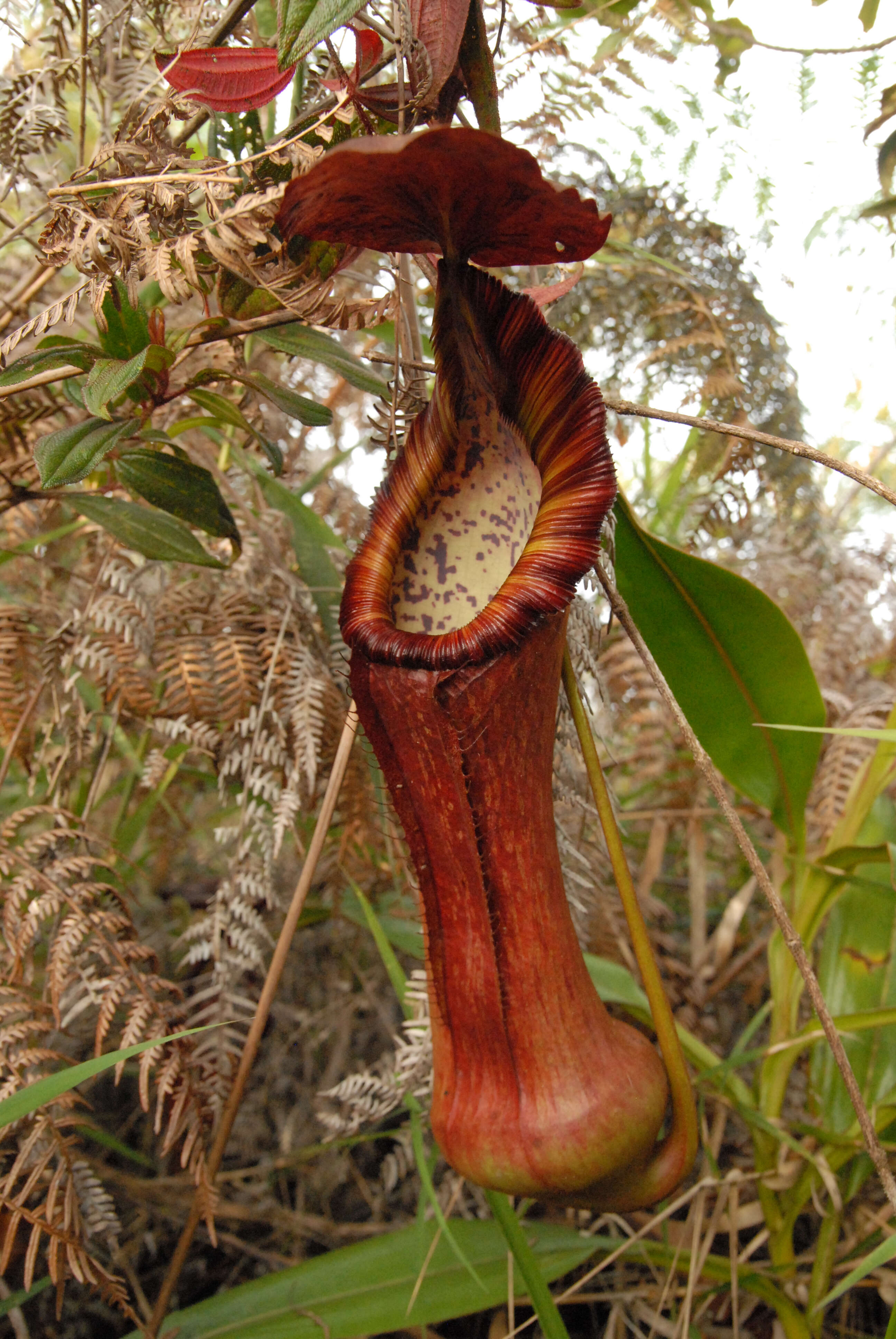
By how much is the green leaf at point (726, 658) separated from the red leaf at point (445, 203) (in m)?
0.32

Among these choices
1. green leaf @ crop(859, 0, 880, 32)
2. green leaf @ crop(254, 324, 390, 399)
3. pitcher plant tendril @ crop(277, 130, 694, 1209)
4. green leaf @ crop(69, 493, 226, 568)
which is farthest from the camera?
green leaf @ crop(859, 0, 880, 32)

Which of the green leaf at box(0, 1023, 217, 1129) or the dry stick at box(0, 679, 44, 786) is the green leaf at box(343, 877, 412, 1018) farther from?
the dry stick at box(0, 679, 44, 786)

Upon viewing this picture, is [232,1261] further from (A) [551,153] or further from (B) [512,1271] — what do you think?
(A) [551,153]

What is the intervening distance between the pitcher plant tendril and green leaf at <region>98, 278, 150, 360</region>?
20cm

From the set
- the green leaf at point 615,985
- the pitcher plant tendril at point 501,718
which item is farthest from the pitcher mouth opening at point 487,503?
the green leaf at point 615,985

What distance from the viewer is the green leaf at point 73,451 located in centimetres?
78

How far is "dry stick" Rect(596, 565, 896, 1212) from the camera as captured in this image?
30.0 inches

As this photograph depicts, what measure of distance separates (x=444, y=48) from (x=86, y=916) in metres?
0.91

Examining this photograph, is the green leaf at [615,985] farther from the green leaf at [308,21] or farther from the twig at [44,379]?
the green leaf at [308,21]

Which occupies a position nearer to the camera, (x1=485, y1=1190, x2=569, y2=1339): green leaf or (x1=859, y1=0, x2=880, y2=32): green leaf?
(x1=485, y1=1190, x2=569, y2=1339): green leaf

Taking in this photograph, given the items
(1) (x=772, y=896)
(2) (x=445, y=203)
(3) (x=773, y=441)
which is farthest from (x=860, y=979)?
(2) (x=445, y=203)

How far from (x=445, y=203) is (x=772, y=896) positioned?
0.67m

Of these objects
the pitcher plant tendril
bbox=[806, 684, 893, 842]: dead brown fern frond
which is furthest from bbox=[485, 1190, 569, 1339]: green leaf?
bbox=[806, 684, 893, 842]: dead brown fern frond

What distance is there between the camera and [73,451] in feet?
2.64
